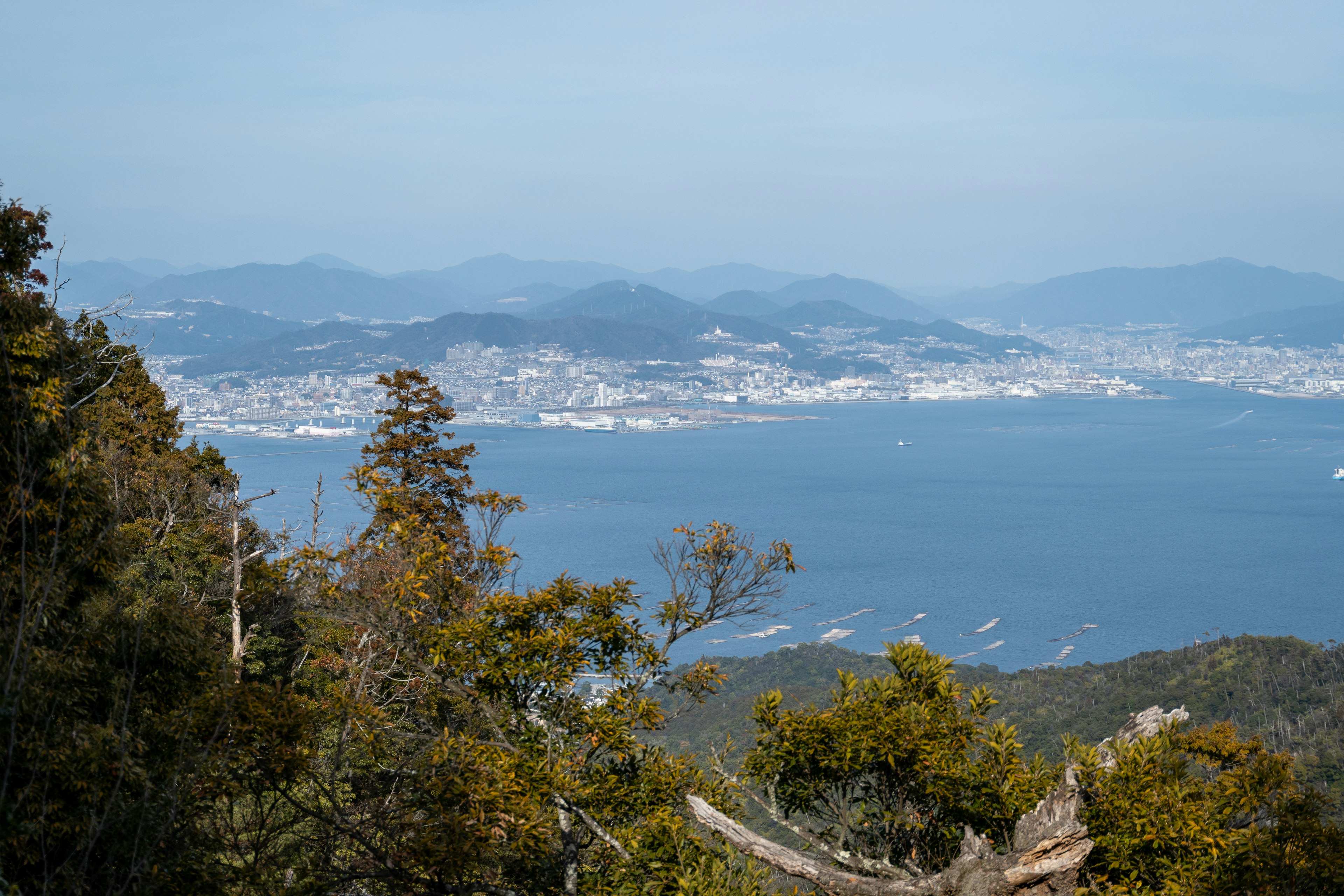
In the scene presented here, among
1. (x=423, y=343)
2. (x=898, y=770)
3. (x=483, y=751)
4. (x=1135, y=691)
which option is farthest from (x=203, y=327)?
(x=898, y=770)

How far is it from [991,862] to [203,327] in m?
177

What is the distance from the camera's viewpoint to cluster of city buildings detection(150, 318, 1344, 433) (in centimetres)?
10712

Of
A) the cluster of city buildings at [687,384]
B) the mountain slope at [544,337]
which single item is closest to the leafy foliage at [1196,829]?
the cluster of city buildings at [687,384]

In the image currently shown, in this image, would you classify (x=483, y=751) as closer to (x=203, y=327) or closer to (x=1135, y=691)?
(x=1135, y=691)

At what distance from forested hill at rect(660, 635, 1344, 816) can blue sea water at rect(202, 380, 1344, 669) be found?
4596 mm

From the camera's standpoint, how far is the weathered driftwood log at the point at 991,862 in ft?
10.4

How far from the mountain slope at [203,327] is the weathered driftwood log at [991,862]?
5396 inches

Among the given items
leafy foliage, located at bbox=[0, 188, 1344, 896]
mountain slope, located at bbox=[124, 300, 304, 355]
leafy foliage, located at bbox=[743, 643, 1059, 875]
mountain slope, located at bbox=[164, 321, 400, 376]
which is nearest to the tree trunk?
leafy foliage, located at bbox=[0, 188, 1344, 896]

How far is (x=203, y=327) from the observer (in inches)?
6270

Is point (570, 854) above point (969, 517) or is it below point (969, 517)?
above

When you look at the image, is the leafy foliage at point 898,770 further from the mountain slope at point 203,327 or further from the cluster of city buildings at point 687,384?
the mountain slope at point 203,327

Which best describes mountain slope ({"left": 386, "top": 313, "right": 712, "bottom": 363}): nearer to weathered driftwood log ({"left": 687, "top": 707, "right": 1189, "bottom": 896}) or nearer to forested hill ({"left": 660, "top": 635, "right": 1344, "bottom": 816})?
forested hill ({"left": 660, "top": 635, "right": 1344, "bottom": 816})

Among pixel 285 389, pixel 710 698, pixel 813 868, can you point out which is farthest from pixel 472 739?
pixel 285 389

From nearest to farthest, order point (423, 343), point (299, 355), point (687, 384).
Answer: point (299, 355)
point (687, 384)
point (423, 343)
